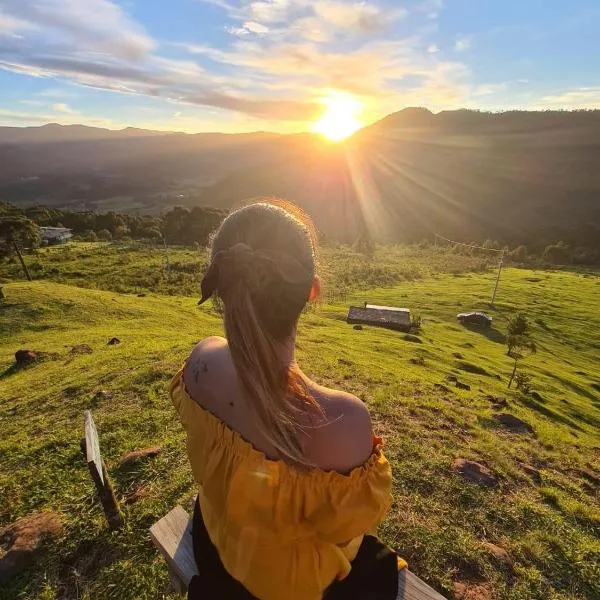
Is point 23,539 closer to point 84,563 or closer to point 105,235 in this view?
point 84,563

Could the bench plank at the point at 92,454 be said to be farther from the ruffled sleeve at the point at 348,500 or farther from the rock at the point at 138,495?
the ruffled sleeve at the point at 348,500

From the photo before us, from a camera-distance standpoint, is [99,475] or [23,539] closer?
[99,475]

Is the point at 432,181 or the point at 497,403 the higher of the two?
the point at 497,403

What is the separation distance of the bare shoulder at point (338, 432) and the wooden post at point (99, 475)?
2.93 meters

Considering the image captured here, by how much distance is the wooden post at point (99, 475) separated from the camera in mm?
3971

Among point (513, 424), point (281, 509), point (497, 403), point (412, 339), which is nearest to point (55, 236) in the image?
point (412, 339)

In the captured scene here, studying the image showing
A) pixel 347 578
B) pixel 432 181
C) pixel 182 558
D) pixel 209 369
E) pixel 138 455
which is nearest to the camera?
pixel 209 369

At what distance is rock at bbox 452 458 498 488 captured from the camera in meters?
5.97

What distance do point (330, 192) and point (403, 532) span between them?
14498 centimetres

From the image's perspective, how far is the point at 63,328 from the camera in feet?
62.6

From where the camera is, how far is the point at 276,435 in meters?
1.92

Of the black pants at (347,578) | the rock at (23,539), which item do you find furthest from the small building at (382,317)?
the black pants at (347,578)

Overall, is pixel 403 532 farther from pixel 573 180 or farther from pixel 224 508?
pixel 573 180

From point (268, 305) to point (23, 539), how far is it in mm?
4392
